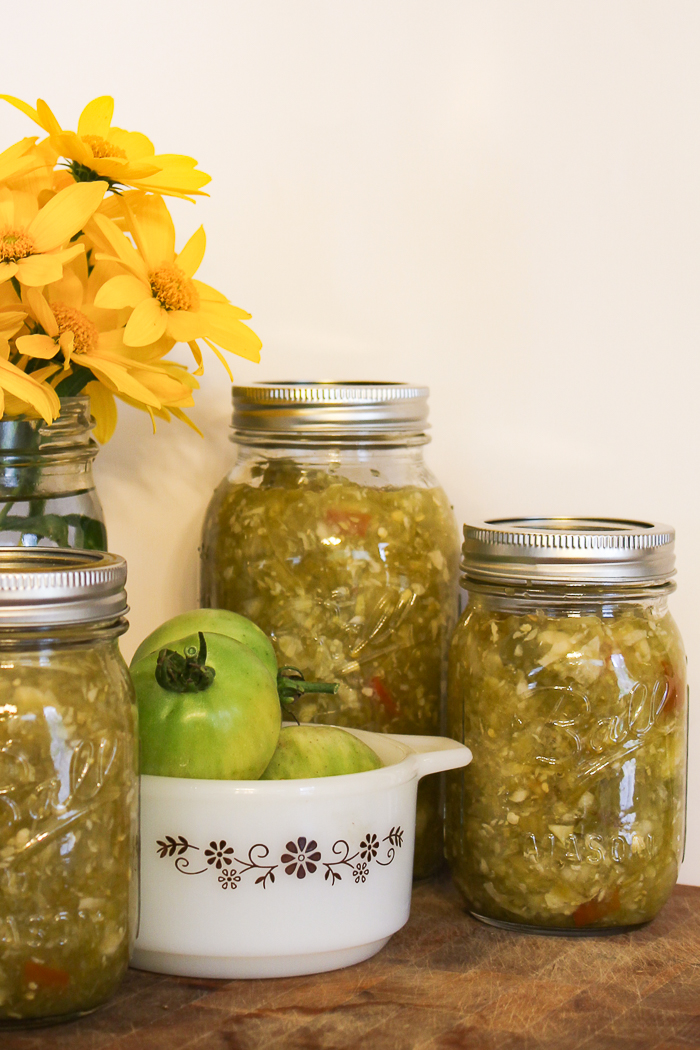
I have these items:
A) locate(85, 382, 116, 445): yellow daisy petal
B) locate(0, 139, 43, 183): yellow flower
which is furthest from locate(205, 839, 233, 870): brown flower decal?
locate(0, 139, 43, 183): yellow flower

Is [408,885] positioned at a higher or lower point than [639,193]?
lower

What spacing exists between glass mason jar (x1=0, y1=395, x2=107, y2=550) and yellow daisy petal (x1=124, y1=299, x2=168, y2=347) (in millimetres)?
75

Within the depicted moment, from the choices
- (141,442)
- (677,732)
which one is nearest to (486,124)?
(141,442)

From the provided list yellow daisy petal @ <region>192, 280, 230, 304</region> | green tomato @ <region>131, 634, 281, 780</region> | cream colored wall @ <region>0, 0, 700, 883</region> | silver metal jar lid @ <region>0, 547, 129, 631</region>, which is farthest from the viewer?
cream colored wall @ <region>0, 0, 700, 883</region>

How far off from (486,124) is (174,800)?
2.00ft

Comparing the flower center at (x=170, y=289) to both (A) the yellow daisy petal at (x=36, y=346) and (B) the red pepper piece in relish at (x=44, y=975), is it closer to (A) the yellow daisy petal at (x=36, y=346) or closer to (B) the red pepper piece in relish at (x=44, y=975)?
(A) the yellow daisy petal at (x=36, y=346)

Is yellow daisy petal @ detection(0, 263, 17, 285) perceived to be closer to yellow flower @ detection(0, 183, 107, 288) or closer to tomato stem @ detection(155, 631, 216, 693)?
yellow flower @ detection(0, 183, 107, 288)

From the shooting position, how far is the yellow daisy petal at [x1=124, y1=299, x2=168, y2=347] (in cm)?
73

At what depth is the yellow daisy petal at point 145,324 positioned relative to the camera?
73 cm

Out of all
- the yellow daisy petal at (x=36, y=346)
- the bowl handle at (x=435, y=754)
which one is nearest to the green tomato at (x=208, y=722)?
the bowl handle at (x=435, y=754)

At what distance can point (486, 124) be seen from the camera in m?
0.93

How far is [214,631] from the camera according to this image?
29.5 inches

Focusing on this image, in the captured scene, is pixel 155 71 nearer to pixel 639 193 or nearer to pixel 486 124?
pixel 486 124

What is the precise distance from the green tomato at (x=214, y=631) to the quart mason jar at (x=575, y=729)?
15cm
